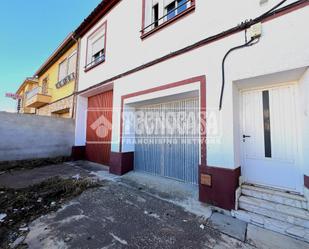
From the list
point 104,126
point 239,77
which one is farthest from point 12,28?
point 239,77

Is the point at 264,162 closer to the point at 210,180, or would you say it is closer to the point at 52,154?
the point at 210,180

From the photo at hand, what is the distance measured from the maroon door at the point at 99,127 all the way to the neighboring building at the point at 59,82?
1.47 meters

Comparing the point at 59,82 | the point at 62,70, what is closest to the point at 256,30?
the point at 59,82

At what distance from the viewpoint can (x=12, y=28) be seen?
1126 cm

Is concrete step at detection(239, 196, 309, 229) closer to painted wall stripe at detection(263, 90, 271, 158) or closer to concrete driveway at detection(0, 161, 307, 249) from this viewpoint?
concrete driveway at detection(0, 161, 307, 249)

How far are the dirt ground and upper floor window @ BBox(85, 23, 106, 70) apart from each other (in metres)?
5.75

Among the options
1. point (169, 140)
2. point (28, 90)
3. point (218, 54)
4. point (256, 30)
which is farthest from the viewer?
point (28, 90)

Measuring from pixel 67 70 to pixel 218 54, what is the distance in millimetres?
9605

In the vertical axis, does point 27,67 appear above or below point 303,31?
above

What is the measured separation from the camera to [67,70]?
32.0 feet

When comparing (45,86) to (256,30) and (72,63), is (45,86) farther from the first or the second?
(256,30)

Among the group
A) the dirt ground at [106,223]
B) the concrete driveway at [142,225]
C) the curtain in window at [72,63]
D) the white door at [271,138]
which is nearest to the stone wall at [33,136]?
the curtain in window at [72,63]

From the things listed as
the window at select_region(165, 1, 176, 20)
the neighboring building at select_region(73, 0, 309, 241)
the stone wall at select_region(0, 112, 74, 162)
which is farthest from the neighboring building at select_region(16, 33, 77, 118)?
the window at select_region(165, 1, 176, 20)

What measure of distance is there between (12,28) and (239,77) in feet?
52.1
